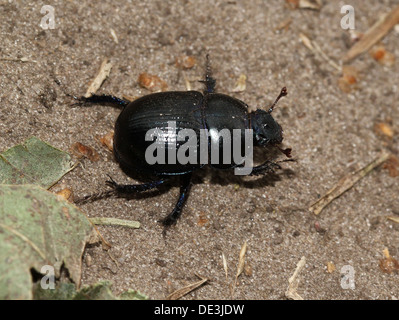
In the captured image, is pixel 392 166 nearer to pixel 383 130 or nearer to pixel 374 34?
pixel 383 130

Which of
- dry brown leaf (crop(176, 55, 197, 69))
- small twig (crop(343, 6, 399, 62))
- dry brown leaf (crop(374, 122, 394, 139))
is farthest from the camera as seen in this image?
small twig (crop(343, 6, 399, 62))

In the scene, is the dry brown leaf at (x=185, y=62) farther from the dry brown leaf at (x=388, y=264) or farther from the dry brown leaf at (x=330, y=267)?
the dry brown leaf at (x=388, y=264)

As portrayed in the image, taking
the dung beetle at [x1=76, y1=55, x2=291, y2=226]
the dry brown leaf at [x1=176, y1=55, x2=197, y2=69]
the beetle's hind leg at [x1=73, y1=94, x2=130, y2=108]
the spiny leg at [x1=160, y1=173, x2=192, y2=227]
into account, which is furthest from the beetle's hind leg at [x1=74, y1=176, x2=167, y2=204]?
the dry brown leaf at [x1=176, y1=55, x2=197, y2=69]

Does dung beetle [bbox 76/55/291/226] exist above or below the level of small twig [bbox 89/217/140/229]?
above

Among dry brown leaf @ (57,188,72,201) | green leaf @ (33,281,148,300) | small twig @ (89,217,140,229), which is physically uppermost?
dry brown leaf @ (57,188,72,201)

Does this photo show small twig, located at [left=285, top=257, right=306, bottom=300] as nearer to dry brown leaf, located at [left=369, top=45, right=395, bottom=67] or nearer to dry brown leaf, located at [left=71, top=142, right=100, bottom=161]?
dry brown leaf, located at [left=71, top=142, right=100, bottom=161]

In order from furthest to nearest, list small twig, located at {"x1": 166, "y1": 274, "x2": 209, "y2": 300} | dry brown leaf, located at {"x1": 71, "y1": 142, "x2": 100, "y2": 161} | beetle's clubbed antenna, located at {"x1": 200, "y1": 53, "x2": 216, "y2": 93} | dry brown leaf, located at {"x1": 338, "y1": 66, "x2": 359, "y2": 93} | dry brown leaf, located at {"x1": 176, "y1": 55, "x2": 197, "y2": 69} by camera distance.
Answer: dry brown leaf, located at {"x1": 338, "y1": 66, "x2": 359, "y2": 93}
dry brown leaf, located at {"x1": 176, "y1": 55, "x2": 197, "y2": 69}
beetle's clubbed antenna, located at {"x1": 200, "y1": 53, "x2": 216, "y2": 93}
dry brown leaf, located at {"x1": 71, "y1": 142, "x2": 100, "y2": 161}
small twig, located at {"x1": 166, "y1": 274, "x2": 209, "y2": 300}

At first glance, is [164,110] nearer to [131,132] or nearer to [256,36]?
[131,132]

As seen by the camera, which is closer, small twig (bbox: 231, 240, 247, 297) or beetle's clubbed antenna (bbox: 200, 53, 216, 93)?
small twig (bbox: 231, 240, 247, 297)

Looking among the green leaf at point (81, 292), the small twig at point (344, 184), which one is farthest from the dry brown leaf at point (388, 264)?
the green leaf at point (81, 292)
